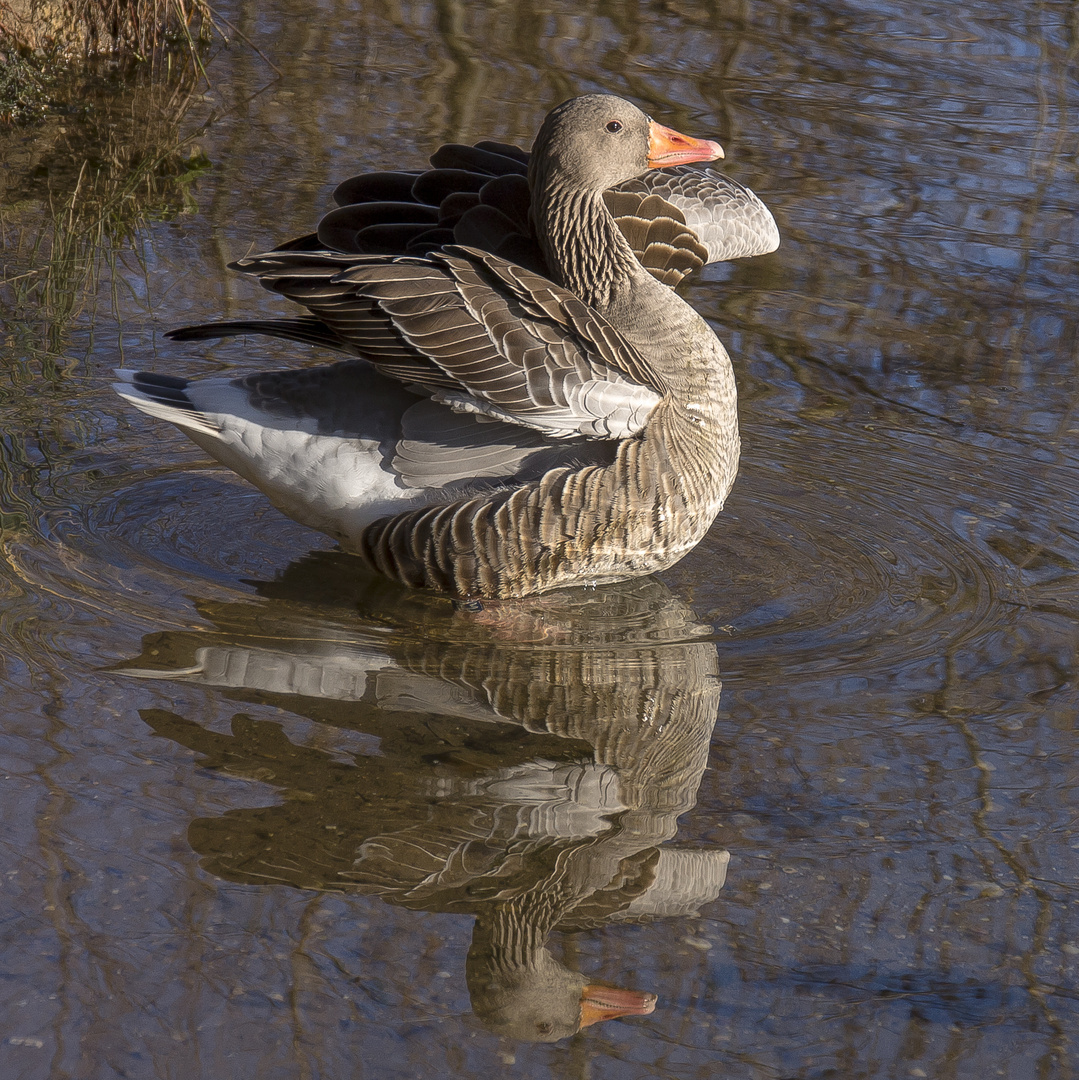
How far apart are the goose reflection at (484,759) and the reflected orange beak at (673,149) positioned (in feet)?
5.63

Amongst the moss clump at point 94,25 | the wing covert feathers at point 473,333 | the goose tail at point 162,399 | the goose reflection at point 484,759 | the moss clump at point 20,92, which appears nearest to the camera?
the goose reflection at point 484,759

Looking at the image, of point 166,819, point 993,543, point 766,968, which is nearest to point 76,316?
point 166,819

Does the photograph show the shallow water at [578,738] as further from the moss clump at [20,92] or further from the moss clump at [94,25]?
the moss clump at [94,25]

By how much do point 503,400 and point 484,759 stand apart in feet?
4.06

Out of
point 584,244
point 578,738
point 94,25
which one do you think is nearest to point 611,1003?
point 578,738

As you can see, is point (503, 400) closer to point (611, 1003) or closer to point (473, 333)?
point (473, 333)

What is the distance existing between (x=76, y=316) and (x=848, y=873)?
16.3ft

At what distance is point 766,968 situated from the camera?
362 cm

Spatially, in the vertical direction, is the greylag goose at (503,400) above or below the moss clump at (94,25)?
below

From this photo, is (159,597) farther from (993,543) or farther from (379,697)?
(993,543)

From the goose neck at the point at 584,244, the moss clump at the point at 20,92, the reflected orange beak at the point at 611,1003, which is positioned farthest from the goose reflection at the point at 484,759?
the moss clump at the point at 20,92

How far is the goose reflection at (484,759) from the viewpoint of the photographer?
379cm

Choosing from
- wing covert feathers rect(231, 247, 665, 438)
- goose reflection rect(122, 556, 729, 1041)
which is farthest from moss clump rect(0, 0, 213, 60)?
goose reflection rect(122, 556, 729, 1041)

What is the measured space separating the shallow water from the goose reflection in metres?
0.01
